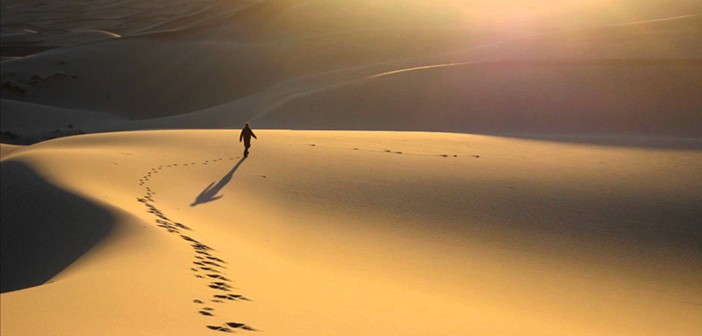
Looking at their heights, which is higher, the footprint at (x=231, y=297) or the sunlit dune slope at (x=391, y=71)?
the sunlit dune slope at (x=391, y=71)

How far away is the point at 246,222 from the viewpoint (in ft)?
32.5

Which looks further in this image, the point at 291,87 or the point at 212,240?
the point at 291,87

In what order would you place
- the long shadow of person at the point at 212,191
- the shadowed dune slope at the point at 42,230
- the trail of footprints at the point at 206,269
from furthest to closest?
the long shadow of person at the point at 212,191 < the shadowed dune slope at the point at 42,230 < the trail of footprints at the point at 206,269

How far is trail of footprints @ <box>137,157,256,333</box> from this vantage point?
5180 millimetres

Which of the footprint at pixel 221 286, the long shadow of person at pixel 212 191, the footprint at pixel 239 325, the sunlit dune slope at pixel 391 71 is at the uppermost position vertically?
the sunlit dune slope at pixel 391 71

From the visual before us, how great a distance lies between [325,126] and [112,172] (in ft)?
42.4

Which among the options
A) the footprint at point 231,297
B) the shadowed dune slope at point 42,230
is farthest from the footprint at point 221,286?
the shadowed dune slope at point 42,230

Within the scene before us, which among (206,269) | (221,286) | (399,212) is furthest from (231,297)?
(399,212)

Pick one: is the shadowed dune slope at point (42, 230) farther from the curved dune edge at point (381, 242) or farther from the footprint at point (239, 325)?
the footprint at point (239, 325)

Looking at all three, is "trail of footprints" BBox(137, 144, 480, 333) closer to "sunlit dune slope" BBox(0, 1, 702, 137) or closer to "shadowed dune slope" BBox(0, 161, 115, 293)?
"shadowed dune slope" BBox(0, 161, 115, 293)

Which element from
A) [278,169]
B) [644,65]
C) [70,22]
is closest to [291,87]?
[644,65]

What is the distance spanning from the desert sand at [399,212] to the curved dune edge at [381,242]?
0.04 meters

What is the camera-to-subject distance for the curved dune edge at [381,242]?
5523 mm

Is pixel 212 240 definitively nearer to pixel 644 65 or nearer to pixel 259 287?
pixel 259 287
